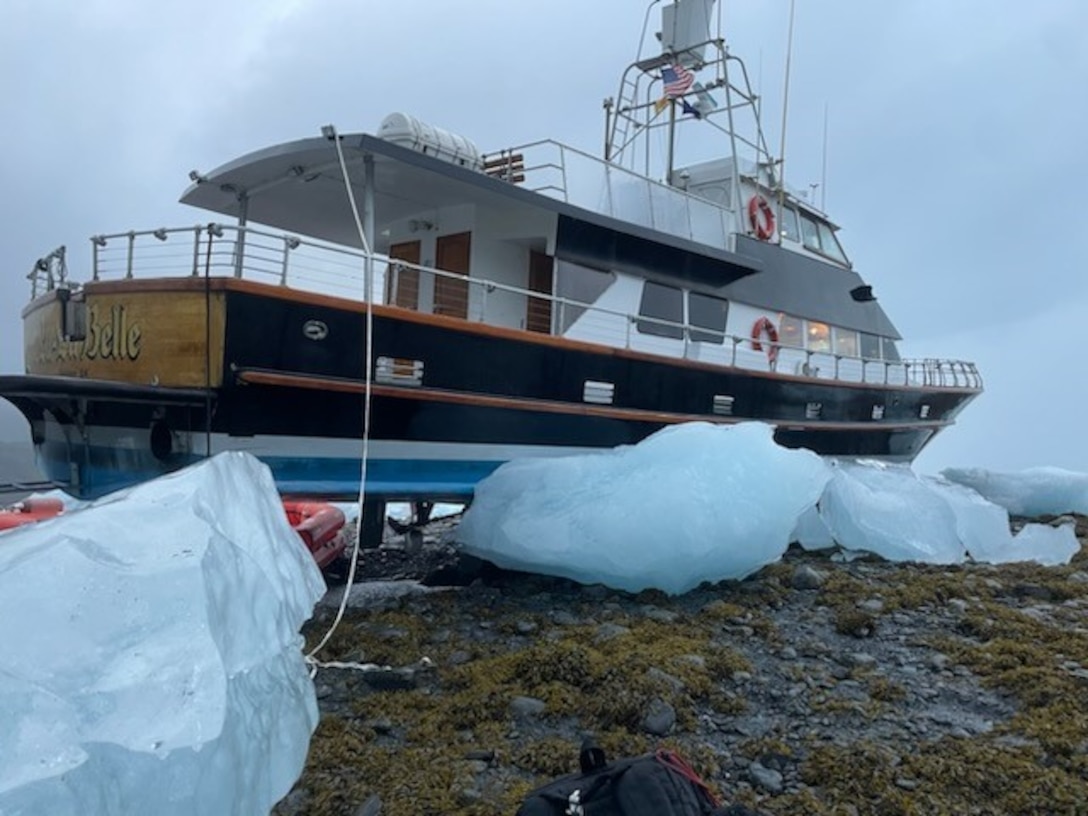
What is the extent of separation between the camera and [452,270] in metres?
7.59

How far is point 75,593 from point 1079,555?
8038mm

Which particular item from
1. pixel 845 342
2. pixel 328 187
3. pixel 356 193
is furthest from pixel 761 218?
pixel 328 187

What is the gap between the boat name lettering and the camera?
16.7 feet

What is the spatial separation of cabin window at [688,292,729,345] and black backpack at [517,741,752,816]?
663 cm

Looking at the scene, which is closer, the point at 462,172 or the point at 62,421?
the point at 62,421

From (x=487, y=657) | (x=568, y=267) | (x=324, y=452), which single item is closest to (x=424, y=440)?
(x=324, y=452)

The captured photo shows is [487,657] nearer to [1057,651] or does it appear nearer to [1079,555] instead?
[1057,651]

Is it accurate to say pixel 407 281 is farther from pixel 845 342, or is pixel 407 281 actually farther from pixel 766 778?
pixel 845 342

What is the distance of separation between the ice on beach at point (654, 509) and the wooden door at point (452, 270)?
Result: 7.63ft

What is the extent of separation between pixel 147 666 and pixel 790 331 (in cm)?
937

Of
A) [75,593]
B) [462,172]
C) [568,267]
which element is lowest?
[75,593]

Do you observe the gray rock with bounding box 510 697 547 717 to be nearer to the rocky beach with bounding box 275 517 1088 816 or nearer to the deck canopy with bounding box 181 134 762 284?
the rocky beach with bounding box 275 517 1088 816

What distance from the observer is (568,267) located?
7336 millimetres

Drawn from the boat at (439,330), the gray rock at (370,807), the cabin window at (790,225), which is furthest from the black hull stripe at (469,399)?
the cabin window at (790,225)
